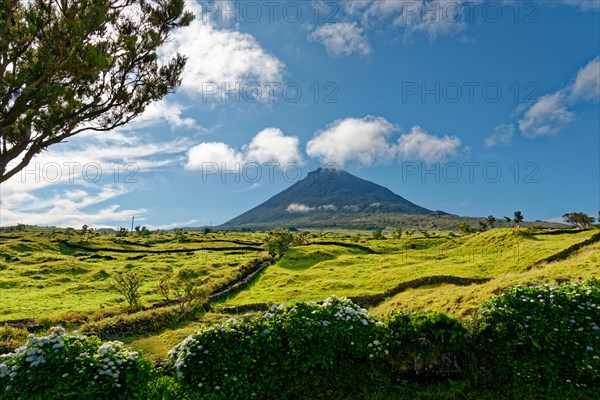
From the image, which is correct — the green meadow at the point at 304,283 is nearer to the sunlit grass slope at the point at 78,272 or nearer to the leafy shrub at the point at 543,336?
the sunlit grass slope at the point at 78,272

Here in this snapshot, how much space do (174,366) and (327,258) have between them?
5901 centimetres

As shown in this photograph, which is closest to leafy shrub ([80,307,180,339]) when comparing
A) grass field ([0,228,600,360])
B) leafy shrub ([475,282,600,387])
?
grass field ([0,228,600,360])

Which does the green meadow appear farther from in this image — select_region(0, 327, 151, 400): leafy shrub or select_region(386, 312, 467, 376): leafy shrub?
select_region(0, 327, 151, 400): leafy shrub

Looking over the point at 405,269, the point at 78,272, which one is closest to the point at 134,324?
the point at 405,269

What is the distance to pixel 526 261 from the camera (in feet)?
134

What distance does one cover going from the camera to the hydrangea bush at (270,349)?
33.2 ft

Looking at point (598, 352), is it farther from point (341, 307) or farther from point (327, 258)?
point (327, 258)

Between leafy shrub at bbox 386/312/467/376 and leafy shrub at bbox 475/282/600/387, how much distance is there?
0.95 meters

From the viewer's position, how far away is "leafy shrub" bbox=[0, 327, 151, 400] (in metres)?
8.91

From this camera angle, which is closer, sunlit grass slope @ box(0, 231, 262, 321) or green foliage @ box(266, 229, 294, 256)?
sunlit grass slope @ box(0, 231, 262, 321)

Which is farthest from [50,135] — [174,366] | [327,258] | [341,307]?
[327,258]

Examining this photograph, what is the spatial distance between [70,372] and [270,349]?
→ 533cm

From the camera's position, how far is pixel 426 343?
36.6 feet

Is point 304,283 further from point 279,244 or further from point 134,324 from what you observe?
point 279,244
